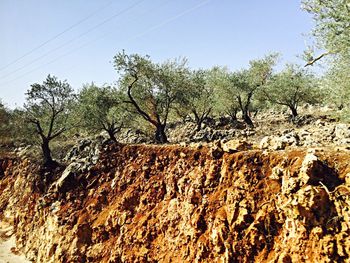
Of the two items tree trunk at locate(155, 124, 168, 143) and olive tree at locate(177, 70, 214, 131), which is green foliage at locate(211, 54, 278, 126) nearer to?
olive tree at locate(177, 70, 214, 131)

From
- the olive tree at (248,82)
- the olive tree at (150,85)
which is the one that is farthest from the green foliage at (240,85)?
the olive tree at (150,85)

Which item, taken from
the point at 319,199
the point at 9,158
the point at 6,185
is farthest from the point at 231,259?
the point at 9,158

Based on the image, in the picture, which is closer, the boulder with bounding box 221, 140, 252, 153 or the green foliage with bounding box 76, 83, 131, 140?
the boulder with bounding box 221, 140, 252, 153

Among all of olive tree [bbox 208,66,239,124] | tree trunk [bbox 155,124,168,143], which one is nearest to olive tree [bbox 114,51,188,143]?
tree trunk [bbox 155,124,168,143]

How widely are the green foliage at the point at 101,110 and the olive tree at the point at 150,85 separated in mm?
1893

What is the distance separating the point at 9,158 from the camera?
43.2m

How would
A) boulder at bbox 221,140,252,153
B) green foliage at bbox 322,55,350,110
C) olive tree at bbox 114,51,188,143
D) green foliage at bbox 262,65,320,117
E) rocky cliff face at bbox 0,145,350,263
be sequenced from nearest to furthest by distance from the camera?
rocky cliff face at bbox 0,145,350,263 < green foliage at bbox 322,55,350,110 < boulder at bbox 221,140,252,153 < olive tree at bbox 114,51,188,143 < green foliage at bbox 262,65,320,117

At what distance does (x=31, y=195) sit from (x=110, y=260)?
15793 mm

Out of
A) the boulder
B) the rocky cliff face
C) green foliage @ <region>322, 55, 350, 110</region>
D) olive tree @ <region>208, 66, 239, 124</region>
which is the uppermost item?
olive tree @ <region>208, 66, 239, 124</region>

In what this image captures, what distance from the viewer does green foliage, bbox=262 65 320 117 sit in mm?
41469

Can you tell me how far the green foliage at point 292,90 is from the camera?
1633 inches

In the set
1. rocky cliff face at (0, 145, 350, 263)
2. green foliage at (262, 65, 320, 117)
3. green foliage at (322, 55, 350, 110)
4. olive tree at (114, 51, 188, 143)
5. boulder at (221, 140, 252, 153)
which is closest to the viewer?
rocky cliff face at (0, 145, 350, 263)

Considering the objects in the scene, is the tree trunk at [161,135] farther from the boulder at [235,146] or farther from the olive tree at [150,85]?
the boulder at [235,146]

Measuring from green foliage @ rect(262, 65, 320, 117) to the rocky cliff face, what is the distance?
2526 cm
